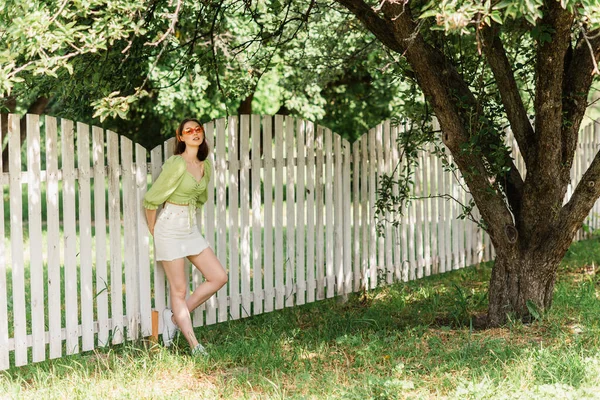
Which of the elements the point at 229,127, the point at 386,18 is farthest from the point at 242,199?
the point at 386,18

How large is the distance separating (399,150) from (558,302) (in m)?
2.33

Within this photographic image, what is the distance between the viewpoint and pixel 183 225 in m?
6.66

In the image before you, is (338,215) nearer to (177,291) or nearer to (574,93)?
(177,291)

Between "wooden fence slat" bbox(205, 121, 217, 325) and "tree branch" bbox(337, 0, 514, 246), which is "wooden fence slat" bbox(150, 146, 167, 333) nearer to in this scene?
"wooden fence slat" bbox(205, 121, 217, 325)

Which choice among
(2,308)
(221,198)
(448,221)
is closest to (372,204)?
(448,221)

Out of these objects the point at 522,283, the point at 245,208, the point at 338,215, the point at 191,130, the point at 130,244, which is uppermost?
the point at 191,130

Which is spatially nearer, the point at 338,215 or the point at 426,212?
the point at 338,215

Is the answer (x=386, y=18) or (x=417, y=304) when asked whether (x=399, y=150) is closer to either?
(x=417, y=304)

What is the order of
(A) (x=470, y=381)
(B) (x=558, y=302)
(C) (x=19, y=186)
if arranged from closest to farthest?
(A) (x=470, y=381)
(C) (x=19, y=186)
(B) (x=558, y=302)

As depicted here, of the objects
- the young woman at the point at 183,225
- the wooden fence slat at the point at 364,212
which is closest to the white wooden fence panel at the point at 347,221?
the wooden fence slat at the point at 364,212

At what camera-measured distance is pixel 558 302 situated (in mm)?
7688

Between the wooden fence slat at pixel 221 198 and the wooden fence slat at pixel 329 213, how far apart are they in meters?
1.30

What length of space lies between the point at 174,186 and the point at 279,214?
139 centimetres

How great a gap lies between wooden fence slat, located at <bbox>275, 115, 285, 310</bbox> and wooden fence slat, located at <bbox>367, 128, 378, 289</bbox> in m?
1.26
